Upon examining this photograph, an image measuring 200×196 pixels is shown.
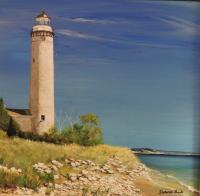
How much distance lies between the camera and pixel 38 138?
3.32 m

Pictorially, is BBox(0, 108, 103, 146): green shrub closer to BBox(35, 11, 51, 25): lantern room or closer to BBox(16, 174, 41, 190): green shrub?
BBox(16, 174, 41, 190): green shrub

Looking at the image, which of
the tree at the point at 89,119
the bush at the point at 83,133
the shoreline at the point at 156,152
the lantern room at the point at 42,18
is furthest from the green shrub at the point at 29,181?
the lantern room at the point at 42,18

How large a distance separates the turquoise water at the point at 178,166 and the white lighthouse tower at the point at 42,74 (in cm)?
57

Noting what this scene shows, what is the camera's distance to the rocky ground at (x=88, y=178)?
128 inches

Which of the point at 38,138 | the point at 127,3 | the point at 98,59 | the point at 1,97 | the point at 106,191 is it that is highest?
the point at 127,3

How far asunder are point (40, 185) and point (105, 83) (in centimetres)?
66

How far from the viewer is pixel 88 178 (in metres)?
3.33

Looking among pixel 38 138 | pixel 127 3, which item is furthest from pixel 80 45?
pixel 38 138

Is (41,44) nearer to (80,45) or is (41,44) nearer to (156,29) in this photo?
(80,45)

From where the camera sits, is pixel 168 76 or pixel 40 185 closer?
pixel 40 185

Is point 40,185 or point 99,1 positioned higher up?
point 99,1

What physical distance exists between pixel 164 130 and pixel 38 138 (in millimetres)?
703

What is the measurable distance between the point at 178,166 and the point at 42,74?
0.90 m

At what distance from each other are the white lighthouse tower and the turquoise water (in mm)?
569
